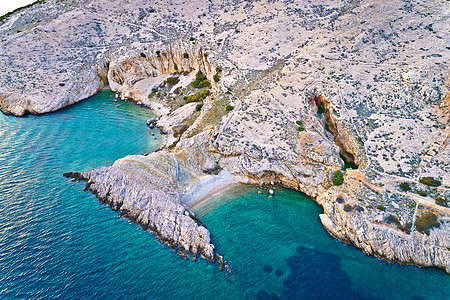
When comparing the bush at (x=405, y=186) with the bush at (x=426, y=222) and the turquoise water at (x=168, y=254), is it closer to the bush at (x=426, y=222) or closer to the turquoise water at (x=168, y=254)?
the bush at (x=426, y=222)

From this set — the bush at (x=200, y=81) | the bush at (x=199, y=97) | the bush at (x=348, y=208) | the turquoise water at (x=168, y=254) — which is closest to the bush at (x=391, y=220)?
the bush at (x=348, y=208)

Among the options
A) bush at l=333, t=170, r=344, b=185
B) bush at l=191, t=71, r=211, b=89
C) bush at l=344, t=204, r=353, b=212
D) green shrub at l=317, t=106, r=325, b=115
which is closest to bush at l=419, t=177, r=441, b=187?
bush at l=333, t=170, r=344, b=185

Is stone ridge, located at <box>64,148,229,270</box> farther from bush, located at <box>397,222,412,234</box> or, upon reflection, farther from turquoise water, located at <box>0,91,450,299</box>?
bush, located at <box>397,222,412,234</box>

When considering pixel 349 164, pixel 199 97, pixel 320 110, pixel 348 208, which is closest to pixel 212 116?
pixel 199 97

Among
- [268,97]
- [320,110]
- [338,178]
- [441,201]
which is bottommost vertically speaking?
[441,201]

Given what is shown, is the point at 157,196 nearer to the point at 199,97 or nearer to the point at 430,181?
the point at 199,97

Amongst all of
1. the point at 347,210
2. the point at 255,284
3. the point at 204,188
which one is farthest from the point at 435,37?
the point at 255,284
